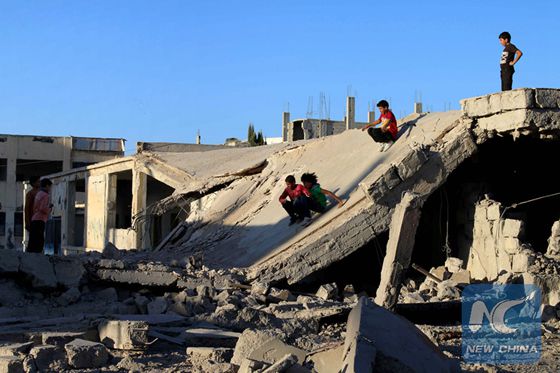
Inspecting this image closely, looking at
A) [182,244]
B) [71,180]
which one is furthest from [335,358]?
[71,180]

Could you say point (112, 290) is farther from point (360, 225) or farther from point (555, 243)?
point (555, 243)

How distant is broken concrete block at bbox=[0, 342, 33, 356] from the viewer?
7152mm

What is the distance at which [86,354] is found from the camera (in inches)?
281

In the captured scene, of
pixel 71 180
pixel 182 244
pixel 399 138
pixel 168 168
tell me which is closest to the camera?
pixel 399 138

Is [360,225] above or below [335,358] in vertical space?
above

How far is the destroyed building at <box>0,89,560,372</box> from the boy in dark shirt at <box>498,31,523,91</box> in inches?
11.7

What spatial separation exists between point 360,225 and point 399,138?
2314 mm

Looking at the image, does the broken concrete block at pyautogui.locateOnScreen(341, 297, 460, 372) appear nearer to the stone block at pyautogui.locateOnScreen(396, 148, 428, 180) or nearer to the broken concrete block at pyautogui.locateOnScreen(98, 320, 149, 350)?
the broken concrete block at pyautogui.locateOnScreen(98, 320, 149, 350)

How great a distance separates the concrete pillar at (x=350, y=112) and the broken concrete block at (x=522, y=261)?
25.7m

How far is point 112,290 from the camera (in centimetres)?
1057

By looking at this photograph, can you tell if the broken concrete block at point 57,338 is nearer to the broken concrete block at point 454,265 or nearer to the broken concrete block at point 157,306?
the broken concrete block at point 157,306

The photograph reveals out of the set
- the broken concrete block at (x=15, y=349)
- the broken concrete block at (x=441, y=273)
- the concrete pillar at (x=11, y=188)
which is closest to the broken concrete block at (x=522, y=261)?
the broken concrete block at (x=441, y=273)
